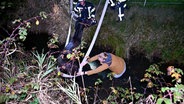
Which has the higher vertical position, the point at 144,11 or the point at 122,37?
the point at 144,11

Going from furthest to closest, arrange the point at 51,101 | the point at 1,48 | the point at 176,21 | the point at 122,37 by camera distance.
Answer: the point at 122,37 → the point at 176,21 → the point at 1,48 → the point at 51,101

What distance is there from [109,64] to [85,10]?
1714mm

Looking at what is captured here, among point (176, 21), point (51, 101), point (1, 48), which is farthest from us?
point (176, 21)

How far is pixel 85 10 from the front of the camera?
281 inches

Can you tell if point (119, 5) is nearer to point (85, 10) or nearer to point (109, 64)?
point (85, 10)

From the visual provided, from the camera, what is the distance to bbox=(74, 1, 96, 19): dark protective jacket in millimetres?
7113

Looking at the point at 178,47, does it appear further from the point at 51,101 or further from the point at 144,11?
the point at 51,101

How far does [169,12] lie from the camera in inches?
297

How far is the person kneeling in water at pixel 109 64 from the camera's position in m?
6.45

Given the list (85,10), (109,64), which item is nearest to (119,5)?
(85,10)

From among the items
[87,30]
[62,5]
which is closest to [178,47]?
[87,30]

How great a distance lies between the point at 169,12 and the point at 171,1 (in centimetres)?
32

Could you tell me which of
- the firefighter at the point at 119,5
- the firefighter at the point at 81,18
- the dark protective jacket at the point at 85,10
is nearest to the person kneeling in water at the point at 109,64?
the firefighter at the point at 81,18

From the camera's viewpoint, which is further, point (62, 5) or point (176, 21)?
point (62, 5)
